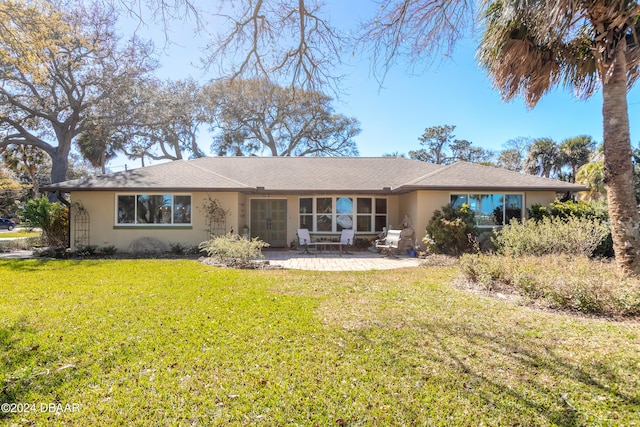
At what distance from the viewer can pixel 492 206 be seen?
12.8m

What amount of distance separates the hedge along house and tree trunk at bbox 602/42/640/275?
19.1ft

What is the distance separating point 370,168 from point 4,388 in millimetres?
15492

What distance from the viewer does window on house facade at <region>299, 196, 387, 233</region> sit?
1455 cm

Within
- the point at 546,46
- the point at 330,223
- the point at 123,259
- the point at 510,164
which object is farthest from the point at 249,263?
the point at 510,164

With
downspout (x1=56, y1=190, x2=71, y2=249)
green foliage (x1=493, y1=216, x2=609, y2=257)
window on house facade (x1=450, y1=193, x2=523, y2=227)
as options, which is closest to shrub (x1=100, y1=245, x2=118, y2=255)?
downspout (x1=56, y1=190, x2=71, y2=249)

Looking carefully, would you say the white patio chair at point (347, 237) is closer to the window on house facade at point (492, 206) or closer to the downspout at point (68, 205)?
the window on house facade at point (492, 206)

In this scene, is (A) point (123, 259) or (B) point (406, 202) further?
(B) point (406, 202)

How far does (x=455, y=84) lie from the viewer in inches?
299

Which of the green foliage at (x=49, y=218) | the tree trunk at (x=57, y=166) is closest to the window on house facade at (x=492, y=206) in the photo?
the green foliage at (x=49, y=218)

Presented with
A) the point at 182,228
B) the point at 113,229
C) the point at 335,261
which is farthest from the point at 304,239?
the point at 113,229

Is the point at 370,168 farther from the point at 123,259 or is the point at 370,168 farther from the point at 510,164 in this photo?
the point at 510,164

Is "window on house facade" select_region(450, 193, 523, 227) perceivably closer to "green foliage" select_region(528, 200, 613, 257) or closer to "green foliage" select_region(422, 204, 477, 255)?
"green foliage" select_region(528, 200, 613, 257)

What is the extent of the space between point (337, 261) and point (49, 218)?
1144 cm

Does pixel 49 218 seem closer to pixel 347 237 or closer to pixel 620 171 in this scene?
pixel 347 237
